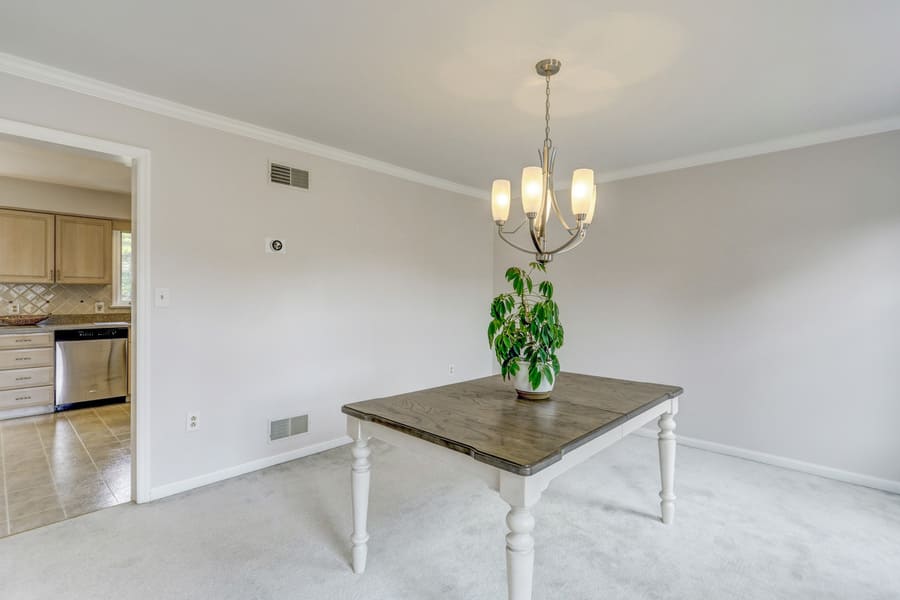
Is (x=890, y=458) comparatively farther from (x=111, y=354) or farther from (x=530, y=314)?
(x=111, y=354)

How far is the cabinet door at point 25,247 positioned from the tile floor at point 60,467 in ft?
4.83

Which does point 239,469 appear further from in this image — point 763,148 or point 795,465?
point 763,148

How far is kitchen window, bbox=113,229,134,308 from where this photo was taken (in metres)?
5.10

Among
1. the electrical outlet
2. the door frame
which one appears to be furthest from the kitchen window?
the electrical outlet

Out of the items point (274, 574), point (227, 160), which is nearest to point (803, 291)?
point (274, 574)

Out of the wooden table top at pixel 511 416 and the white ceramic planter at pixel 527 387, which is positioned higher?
the white ceramic planter at pixel 527 387

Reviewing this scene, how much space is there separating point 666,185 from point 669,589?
119 inches

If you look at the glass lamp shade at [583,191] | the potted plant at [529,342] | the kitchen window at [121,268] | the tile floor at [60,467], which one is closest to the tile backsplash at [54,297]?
the kitchen window at [121,268]

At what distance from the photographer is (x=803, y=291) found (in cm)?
306

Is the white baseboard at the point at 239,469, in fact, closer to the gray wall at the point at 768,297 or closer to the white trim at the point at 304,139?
the white trim at the point at 304,139

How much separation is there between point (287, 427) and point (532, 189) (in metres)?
2.42

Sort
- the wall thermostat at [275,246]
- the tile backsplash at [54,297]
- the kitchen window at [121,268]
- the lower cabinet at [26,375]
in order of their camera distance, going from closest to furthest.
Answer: the wall thermostat at [275,246] → the lower cabinet at [26,375] → the tile backsplash at [54,297] → the kitchen window at [121,268]

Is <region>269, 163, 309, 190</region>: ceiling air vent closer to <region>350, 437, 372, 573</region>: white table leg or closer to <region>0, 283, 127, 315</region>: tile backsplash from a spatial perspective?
<region>350, 437, 372, 573</region>: white table leg

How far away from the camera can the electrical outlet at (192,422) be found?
105 inches
